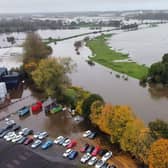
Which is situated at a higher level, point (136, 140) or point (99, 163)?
point (136, 140)

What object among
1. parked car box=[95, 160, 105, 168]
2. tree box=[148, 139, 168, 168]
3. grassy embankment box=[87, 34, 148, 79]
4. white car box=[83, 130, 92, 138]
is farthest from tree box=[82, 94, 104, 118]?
grassy embankment box=[87, 34, 148, 79]

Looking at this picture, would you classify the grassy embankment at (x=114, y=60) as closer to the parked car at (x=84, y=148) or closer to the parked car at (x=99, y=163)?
the parked car at (x=84, y=148)

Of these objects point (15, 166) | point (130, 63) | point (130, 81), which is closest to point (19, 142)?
point (15, 166)

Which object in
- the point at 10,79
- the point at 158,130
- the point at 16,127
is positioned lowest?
the point at 16,127

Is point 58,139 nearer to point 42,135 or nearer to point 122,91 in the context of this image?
point 42,135

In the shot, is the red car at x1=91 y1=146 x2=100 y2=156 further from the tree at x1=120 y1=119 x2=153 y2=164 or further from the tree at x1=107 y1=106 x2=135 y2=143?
the tree at x1=120 y1=119 x2=153 y2=164

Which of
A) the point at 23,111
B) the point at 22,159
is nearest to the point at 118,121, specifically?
the point at 22,159

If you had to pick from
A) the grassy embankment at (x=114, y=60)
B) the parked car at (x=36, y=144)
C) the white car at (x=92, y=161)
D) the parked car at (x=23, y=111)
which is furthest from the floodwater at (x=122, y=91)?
the parked car at (x=36, y=144)

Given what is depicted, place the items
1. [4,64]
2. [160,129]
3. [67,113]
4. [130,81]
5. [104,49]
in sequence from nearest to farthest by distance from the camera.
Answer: [160,129]
[67,113]
[130,81]
[4,64]
[104,49]

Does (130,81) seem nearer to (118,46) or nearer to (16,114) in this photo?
(16,114)
